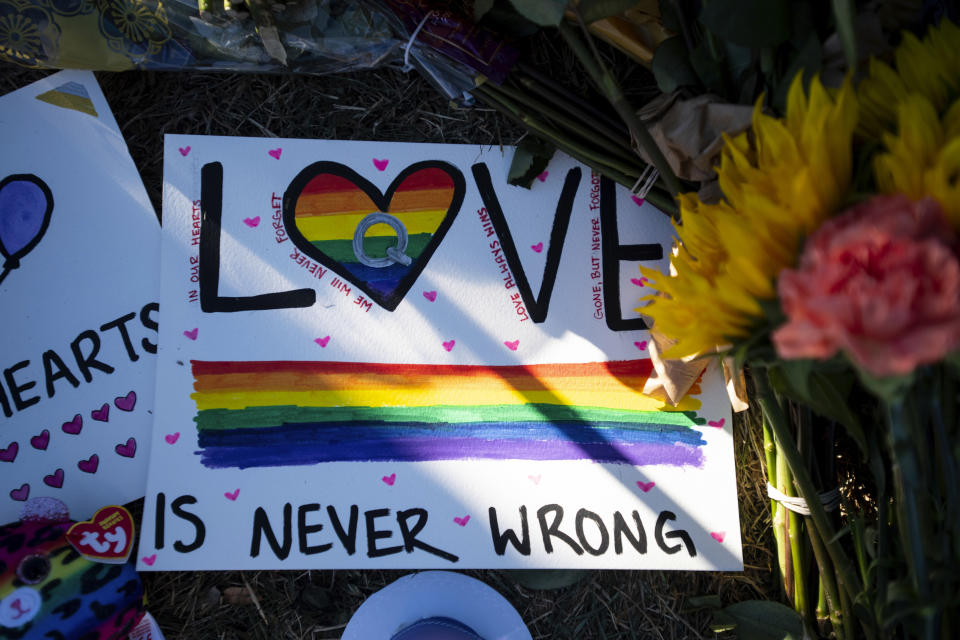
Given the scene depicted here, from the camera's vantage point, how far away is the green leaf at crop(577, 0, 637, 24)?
2.31ft

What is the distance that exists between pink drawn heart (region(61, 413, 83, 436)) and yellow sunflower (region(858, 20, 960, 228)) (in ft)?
3.26

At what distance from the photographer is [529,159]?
0.96m

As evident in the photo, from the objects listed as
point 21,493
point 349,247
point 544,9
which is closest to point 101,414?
point 21,493

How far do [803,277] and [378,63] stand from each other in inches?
27.7

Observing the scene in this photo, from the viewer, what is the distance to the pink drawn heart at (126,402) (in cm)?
95

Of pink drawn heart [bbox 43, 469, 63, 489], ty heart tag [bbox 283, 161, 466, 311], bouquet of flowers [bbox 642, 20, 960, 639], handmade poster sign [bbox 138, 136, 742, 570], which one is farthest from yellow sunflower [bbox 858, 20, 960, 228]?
pink drawn heart [bbox 43, 469, 63, 489]

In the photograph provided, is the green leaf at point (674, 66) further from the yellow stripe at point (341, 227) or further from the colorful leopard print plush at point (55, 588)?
the colorful leopard print plush at point (55, 588)

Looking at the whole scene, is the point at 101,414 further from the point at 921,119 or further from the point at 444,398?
the point at 921,119

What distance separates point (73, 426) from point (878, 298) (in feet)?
3.20

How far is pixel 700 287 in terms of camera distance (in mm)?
571

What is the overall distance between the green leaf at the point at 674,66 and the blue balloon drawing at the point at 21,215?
861 mm

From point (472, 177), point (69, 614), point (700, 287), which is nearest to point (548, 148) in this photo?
point (472, 177)

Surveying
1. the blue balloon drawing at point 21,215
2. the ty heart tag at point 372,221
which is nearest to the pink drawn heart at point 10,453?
the blue balloon drawing at point 21,215

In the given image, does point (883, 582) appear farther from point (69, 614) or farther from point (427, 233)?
point (69, 614)
